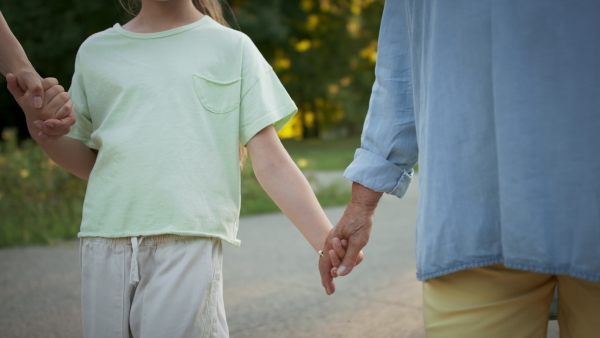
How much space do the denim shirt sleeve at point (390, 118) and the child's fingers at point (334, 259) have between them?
0.26m

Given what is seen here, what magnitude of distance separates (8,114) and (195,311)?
2395cm

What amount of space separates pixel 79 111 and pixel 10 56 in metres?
0.26

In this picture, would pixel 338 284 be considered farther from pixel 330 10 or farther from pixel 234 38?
pixel 330 10

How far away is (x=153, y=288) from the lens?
1.93 meters

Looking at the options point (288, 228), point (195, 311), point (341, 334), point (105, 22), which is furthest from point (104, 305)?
point (105, 22)

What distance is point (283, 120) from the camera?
85.1 inches

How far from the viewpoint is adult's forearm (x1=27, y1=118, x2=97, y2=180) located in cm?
214

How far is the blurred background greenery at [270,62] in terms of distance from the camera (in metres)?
6.82

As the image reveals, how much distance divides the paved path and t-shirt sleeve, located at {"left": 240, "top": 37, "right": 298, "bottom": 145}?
166 centimetres

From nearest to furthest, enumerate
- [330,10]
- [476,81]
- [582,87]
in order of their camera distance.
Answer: [582,87]
[476,81]
[330,10]

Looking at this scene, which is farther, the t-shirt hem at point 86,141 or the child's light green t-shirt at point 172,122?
the t-shirt hem at point 86,141

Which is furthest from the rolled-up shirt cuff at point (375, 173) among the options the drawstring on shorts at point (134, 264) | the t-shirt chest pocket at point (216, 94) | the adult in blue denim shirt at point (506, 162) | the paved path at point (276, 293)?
the paved path at point (276, 293)

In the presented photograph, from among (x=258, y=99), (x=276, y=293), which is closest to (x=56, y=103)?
(x=258, y=99)

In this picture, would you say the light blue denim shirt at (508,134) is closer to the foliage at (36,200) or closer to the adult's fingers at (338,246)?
the adult's fingers at (338,246)
